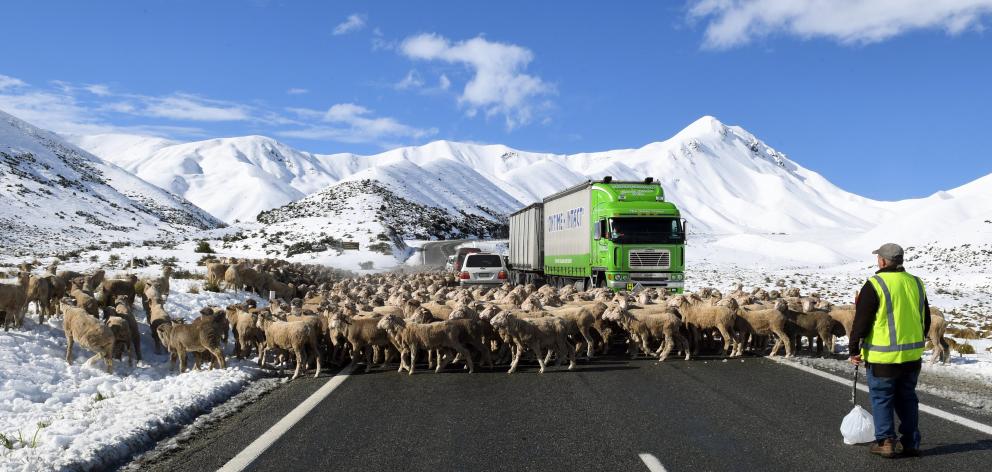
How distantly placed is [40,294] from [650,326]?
32.8ft

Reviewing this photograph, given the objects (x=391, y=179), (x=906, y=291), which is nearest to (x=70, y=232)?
(x=391, y=179)

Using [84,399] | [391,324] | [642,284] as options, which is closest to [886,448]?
[391,324]

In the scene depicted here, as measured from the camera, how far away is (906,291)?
6414mm

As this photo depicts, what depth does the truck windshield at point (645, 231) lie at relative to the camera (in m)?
21.6

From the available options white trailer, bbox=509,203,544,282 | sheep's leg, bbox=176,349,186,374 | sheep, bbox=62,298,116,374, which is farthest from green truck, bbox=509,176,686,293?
sheep, bbox=62,298,116,374

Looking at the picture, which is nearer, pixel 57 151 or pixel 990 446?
pixel 990 446

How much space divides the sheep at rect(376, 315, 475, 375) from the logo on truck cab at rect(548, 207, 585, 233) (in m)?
13.9

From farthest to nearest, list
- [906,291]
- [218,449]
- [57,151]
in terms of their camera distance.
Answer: [57,151], [218,449], [906,291]

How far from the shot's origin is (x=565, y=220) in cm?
2706

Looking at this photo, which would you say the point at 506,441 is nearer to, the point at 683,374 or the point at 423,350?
the point at 683,374

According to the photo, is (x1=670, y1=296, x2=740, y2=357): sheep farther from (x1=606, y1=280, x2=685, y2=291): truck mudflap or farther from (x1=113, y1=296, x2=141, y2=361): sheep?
(x1=113, y1=296, x2=141, y2=361): sheep

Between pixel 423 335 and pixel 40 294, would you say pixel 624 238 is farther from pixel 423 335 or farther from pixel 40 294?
pixel 40 294

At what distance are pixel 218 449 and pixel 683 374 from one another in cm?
667

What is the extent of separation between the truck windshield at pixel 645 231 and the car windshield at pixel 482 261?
538 centimetres
